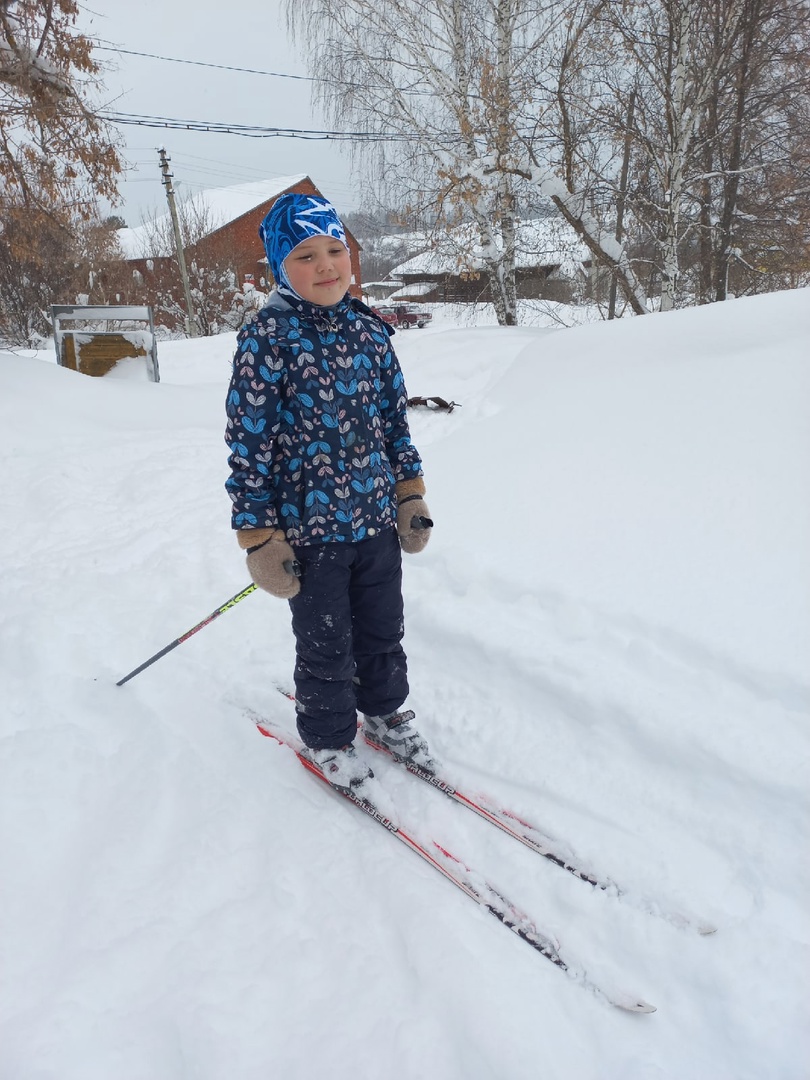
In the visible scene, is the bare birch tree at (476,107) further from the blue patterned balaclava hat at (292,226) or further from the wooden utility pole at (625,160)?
the blue patterned balaclava hat at (292,226)

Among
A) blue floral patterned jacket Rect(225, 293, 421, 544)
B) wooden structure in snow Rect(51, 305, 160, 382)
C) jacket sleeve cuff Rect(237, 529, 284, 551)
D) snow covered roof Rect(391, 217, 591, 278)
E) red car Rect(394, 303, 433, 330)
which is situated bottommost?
jacket sleeve cuff Rect(237, 529, 284, 551)

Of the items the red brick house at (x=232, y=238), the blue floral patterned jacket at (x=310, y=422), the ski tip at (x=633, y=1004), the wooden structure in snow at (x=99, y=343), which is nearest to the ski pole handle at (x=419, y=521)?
the blue floral patterned jacket at (x=310, y=422)

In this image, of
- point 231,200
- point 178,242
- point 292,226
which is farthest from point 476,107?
point 231,200

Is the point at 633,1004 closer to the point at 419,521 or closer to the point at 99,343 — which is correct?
the point at 419,521

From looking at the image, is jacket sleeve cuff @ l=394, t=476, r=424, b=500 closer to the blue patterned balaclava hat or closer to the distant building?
the blue patterned balaclava hat

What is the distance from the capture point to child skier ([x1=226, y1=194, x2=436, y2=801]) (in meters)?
1.68

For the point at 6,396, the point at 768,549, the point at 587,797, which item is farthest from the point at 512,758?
the point at 6,396

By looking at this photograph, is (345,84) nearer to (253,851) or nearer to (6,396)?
(6,396)

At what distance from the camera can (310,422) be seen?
174 cm

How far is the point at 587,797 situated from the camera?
6.32ft

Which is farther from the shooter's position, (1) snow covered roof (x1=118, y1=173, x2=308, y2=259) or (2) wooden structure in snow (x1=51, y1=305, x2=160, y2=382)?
(1) snow covered roof (x1=118, y1=173, x2=308, y2=259)

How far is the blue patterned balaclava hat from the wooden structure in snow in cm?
688

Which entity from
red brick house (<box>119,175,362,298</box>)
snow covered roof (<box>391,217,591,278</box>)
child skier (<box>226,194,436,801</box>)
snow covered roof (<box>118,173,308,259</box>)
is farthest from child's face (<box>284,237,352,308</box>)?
snow covered roof (<box>118,173,308,259</box>)

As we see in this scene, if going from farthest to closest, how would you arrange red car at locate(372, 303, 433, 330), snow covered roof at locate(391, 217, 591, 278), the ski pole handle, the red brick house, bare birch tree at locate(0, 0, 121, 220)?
1. red car at locate(372, 303, 433, 330)
2. the red brick house
3. snow covered roof at locate(391, 217, 591, 278)
4. bare birch tree at locate(0, 0, 121, 220)
5. the ski pole handle
